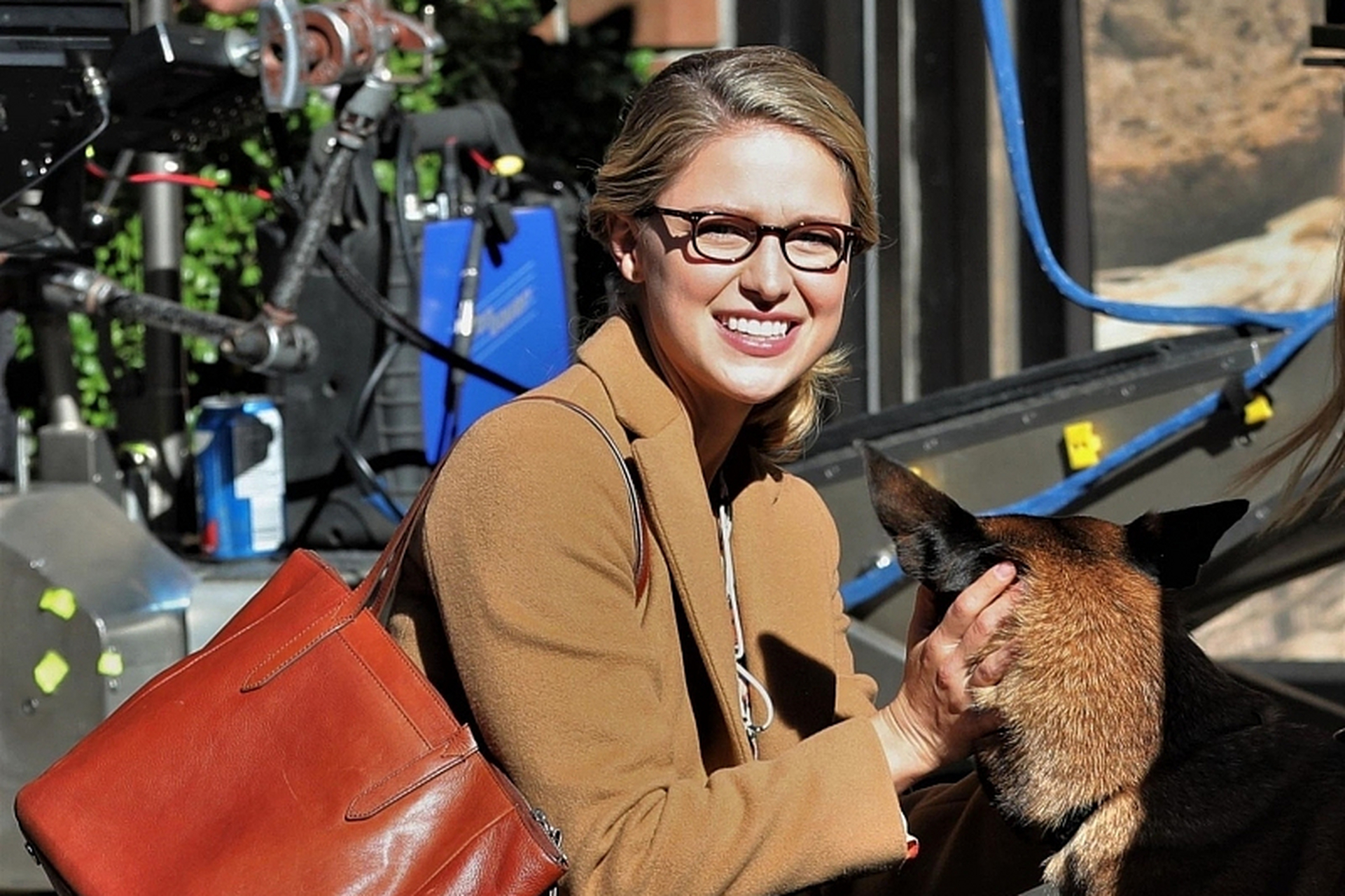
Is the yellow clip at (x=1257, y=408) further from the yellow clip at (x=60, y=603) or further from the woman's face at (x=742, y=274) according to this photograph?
the yellow clip at (x=60, y=603)

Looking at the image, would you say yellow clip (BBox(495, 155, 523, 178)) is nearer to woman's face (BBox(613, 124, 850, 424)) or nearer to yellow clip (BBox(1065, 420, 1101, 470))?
yellow clip (BBox(1065, 420, 1101, 470))

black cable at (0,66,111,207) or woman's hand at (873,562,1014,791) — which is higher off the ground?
black cable at (0,66,111,207)

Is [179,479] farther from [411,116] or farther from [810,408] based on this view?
[810,408]

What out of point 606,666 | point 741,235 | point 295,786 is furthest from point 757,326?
point 295,786

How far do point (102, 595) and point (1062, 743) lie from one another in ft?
6.63

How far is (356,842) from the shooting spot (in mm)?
1687

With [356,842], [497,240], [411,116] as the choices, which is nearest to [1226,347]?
[497,240]

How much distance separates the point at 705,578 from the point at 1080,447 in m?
1.87

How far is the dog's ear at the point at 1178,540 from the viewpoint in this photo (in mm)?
1976

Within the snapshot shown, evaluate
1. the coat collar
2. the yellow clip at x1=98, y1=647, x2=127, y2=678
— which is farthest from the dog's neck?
the yellow clip at x1=98, y1=647, x2=127, y2=678

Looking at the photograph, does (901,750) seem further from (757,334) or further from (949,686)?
(757,334)

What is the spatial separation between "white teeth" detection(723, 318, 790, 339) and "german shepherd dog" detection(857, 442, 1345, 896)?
0.24 m

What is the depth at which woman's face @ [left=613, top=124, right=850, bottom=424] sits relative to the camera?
2053mm

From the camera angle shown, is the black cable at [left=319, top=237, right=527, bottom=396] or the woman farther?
the black cable at [left=319, top=237, right=527, bottom=396]
